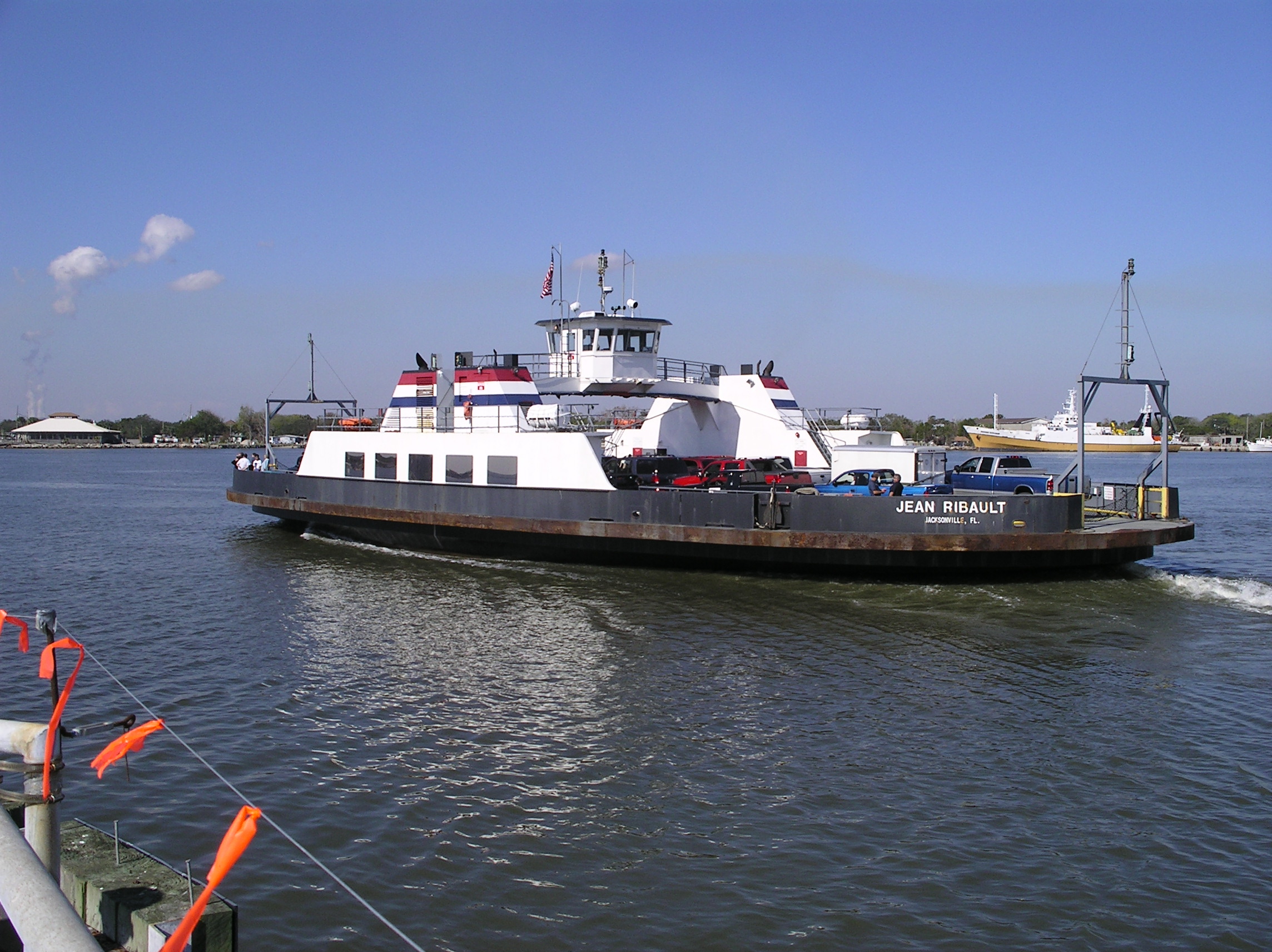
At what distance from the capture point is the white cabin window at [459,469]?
21.9 m

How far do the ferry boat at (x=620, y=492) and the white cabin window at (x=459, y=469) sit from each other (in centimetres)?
5

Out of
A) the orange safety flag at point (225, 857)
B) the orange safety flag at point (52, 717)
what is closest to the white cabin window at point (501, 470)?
the orange safety flag at point (52, 717)

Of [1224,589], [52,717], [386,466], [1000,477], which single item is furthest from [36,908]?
[1000,477]

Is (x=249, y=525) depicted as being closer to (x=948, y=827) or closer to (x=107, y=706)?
(x=107, y=706)

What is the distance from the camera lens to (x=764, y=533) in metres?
18.0

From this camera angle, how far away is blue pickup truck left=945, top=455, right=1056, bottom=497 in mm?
21672

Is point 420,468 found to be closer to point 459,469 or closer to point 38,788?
point 459,469

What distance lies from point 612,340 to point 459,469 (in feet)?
18.2

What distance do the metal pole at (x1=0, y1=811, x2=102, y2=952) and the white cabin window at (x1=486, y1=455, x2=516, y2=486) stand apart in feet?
58.5

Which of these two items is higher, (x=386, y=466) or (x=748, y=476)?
(x=386, y=466)

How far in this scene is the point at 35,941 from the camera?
3094mm

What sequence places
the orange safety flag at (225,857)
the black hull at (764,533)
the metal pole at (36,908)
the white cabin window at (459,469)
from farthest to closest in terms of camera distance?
the white cabin window at (459,469)
the black hull at (764,533)
the orange safety flag at (225,857)
the metal pole at (36,908)

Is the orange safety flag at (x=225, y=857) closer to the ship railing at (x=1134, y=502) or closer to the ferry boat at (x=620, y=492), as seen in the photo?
the ferry boat at (x=620, y=492)

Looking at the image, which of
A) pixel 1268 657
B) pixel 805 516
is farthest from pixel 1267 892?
pixel 805 516
